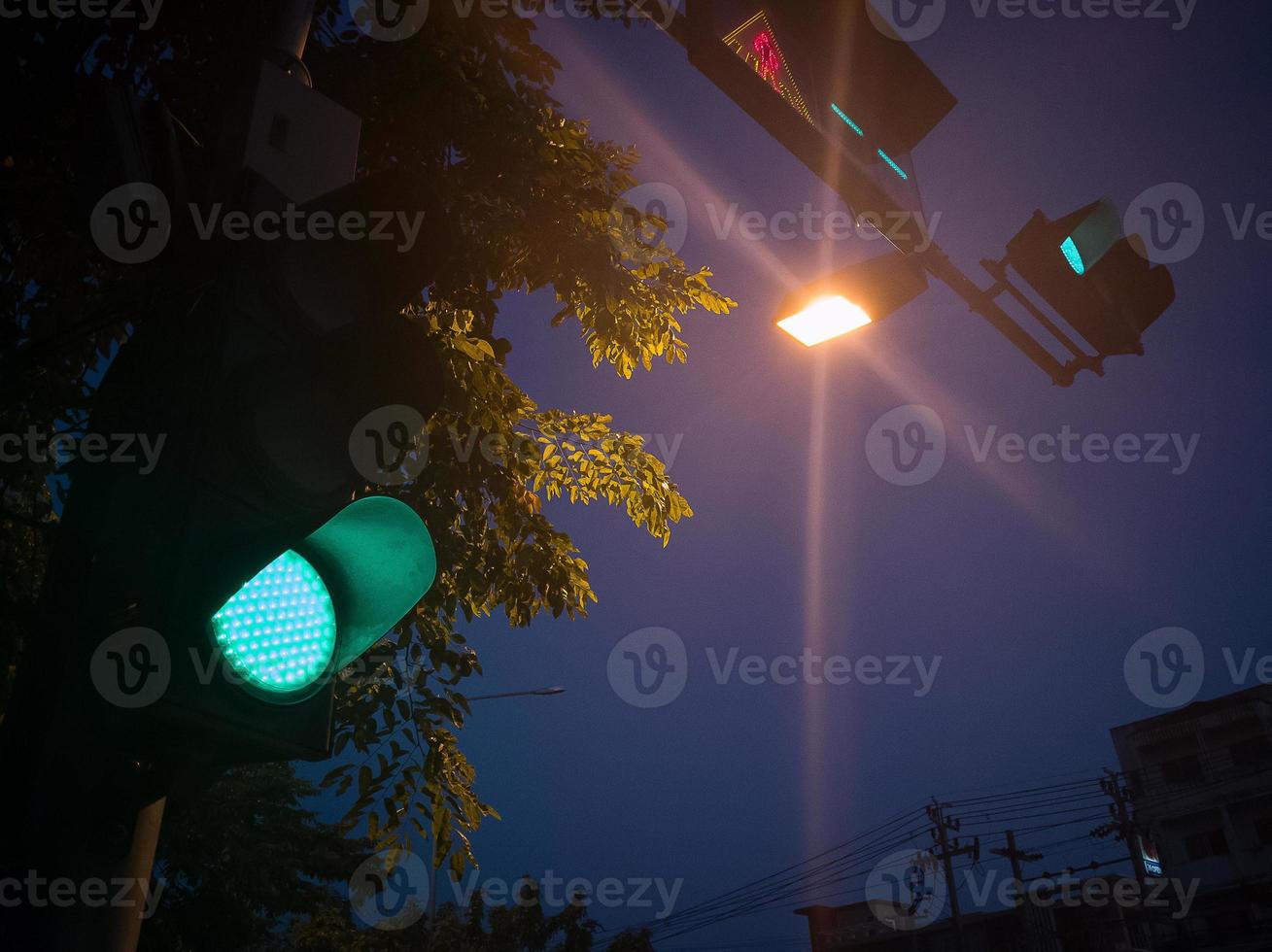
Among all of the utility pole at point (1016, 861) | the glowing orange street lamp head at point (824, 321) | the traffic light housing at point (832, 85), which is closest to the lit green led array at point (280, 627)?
the traffic light housing at point (832, 85)

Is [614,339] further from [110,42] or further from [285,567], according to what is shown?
[285,567]

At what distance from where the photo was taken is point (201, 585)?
145cm

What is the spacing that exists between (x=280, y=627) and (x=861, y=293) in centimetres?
253

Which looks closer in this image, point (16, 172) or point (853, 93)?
point (853, 93)

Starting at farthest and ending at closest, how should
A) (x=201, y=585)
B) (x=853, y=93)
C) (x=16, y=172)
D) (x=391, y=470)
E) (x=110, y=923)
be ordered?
(x=16, y=172)
(x=853, y=93)
(x=391, y=470)
(x=201, y=585)
(x=110, y=923)

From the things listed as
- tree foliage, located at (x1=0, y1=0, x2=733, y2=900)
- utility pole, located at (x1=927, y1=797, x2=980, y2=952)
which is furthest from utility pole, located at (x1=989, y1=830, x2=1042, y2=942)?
tree foliage, located at (x1=0, y1=0, x2=733, y2=900)

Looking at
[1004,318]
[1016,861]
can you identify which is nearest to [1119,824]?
[1016,861]

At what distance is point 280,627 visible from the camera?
162cm

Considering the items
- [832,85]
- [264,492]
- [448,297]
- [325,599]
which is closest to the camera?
[264,492]

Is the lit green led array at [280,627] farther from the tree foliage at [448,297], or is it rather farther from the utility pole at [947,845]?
the utility pole at [947,845]

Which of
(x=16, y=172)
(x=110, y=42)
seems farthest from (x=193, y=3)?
(x=16, y=172)

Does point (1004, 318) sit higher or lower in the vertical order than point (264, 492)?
higher

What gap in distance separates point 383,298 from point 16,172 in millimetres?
4535

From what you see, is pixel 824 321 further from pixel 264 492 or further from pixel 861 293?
pixel 264 492
